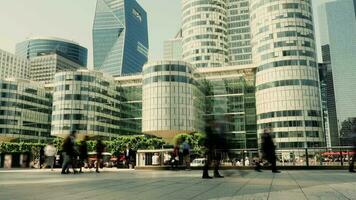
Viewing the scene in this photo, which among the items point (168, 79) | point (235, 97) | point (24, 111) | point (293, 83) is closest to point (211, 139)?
point (168, 79)

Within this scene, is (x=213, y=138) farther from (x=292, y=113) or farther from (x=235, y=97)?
(x=235, y=97)

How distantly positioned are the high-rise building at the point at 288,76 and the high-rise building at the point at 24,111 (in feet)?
250

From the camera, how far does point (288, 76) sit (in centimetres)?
8519

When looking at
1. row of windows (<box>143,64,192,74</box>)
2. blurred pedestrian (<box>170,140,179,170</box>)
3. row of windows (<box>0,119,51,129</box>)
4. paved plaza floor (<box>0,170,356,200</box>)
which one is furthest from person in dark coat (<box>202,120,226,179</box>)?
row of windows (<box>0,119,51,129</box>)

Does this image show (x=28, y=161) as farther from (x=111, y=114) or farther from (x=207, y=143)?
(x=111, y=114)

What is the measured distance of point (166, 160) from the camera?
25.7 m

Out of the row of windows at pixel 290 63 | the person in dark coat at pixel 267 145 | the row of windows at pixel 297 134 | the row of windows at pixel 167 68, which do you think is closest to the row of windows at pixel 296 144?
the row of windows at pixel 297 134

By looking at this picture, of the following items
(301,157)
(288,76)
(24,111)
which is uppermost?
(288,76)

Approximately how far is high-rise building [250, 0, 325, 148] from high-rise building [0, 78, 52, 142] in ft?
250

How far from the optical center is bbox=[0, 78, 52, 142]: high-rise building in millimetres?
106312

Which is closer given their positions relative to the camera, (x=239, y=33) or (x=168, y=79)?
(x=168, y=79)

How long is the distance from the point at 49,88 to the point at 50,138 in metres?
18.7

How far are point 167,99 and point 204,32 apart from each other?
60.6 metres

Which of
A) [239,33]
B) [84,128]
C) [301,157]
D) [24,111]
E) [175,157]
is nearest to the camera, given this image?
[301,157]
